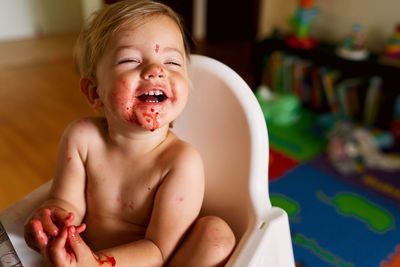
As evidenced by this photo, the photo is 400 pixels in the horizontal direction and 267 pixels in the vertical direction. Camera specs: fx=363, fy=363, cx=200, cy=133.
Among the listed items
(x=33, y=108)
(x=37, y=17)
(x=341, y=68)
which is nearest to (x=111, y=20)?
(x=341, y=68)

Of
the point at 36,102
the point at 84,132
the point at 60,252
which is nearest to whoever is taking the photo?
the point at 60,252

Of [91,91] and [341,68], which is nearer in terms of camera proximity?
[91,91]

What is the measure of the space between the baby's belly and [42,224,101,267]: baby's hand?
0.53 feet

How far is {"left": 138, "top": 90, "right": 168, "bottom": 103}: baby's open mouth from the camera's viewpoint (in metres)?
0.58

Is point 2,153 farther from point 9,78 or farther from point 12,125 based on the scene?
point 9,78

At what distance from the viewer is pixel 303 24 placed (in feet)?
6.86

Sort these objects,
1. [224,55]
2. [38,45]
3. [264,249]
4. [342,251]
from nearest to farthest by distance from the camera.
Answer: [264,249] → [342,251] → [224,55] → [38,45]

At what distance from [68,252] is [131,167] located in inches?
8.5

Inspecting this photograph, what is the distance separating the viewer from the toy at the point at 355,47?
1.90 meters

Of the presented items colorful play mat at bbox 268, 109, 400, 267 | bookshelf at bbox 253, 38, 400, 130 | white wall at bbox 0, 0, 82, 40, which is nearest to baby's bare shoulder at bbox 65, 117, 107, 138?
colorful play mat at bbox 268, 109, 400, 267

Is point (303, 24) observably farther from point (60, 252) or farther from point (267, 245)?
point (60, 252)

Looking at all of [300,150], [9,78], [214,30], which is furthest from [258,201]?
[214,30]

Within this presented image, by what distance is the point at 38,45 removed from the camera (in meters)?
3.26

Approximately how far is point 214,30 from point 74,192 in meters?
3.05
